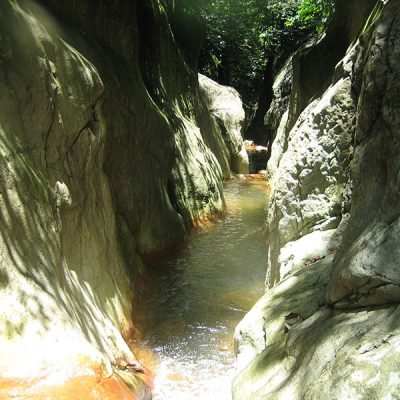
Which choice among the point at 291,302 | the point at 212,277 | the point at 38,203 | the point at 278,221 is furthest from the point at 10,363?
the point at 212,277

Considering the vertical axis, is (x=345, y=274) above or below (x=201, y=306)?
above

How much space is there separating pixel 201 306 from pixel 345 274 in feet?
14.9

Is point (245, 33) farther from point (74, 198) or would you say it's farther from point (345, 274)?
point (345, 274)

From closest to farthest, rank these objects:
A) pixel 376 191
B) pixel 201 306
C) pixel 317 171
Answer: pixel 376 191 → pixel 317 171 → pixel 201 306

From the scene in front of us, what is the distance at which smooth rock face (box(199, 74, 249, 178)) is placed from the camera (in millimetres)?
19766

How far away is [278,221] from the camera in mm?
6148

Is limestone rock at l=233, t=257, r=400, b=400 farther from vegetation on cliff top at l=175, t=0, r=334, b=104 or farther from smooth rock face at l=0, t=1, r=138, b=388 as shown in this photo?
vegetation on cliff top at l=175, t=0, r=334, b=104

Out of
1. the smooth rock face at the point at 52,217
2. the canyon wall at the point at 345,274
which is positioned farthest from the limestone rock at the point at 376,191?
the smooth rock face at the point at 52,217

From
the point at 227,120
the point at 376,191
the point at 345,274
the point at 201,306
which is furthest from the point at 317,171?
the point at 227,120

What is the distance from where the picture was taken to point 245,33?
2730cm

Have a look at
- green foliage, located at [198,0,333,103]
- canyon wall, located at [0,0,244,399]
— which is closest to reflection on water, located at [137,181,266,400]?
canyon wall, located at [0,0,244,399]

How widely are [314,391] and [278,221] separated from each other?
387 cm

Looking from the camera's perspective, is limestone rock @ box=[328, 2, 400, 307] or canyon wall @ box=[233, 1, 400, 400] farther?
limestone rock @ box=[328, 2, 400, 307]

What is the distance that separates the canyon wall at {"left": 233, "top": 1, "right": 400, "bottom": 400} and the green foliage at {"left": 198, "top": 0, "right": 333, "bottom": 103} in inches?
811
